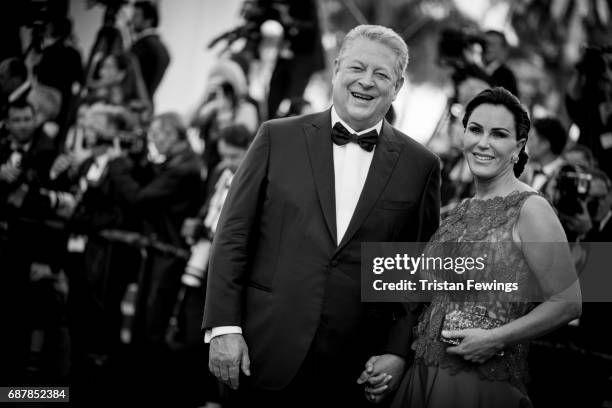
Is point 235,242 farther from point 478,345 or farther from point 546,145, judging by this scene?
point 546,145

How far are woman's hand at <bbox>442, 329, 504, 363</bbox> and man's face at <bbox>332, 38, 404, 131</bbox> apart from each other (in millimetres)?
896

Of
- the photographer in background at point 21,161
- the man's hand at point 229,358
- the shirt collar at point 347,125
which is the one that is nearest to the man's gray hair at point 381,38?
the shirt collar at point 347,125

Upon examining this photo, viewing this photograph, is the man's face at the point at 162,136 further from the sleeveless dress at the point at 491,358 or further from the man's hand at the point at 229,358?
the sleeveless dress at the point at 491,358

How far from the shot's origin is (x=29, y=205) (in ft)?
18.0

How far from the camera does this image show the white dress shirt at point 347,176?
281cm

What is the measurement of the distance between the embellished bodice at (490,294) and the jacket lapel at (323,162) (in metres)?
0.46

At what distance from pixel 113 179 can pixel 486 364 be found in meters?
4.19

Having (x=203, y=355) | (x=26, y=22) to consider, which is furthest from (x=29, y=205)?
(x=203, y=355)

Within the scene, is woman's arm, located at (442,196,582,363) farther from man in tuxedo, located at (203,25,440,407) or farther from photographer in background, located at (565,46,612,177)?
photographer in background, located at (565,46,612,177)

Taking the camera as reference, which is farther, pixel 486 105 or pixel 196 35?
pixel 196 35

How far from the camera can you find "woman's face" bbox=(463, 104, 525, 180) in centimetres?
281

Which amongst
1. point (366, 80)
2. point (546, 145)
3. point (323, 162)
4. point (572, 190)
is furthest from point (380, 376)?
point (546, 145)

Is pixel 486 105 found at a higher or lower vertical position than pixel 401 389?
higher

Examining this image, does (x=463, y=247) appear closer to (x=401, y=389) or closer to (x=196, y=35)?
(x=401, y=389)
